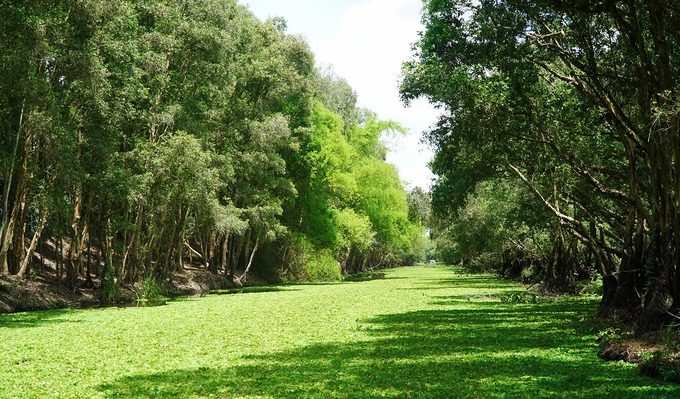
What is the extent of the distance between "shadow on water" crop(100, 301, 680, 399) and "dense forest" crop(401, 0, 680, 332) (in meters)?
1.84

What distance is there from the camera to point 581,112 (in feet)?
55.9

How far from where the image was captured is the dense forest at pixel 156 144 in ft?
71.1

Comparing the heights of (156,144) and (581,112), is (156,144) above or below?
above

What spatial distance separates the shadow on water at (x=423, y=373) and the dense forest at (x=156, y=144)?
12.7 metres

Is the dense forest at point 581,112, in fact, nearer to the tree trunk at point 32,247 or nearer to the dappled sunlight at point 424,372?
the dappled sunlight at point 424,372

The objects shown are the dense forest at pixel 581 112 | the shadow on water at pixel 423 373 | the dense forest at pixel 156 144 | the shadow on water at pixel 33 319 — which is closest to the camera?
the shadow on water at pixel 423 373

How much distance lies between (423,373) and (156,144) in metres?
20.8

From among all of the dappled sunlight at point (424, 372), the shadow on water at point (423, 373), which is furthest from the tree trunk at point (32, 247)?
the shadow on water at point (423, 373)

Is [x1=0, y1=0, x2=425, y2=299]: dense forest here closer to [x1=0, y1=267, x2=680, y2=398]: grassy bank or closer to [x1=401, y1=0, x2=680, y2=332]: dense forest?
[x1=0, y1=267, x2=680, y2=398]: grassy bank

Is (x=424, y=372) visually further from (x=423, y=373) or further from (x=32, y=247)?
(x=32, y=247)

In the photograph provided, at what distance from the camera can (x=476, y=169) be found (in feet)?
90.5

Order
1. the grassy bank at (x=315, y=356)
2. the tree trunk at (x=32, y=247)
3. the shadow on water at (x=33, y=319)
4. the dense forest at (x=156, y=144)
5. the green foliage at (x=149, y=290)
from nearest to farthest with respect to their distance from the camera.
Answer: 1. the grassy bank at (x=315, y=356)
2. the shadow on water at (x=33, y=319)
3. the dense forest at (x=156, y=144)
4. the tree trunk at (x=32, y=247)
5. the green foliage at (x=149, y=290)

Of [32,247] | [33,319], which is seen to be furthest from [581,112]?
[32,247]

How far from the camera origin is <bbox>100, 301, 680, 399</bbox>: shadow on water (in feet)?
29.6
